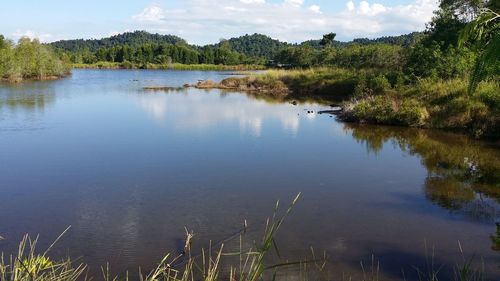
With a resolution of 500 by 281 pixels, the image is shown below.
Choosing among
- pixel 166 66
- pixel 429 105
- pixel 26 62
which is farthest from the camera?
pixel 166 66

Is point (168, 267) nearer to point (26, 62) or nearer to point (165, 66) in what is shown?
point (26, 62)

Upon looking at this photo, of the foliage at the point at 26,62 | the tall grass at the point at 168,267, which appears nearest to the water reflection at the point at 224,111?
the tall grass at the point at 168,267

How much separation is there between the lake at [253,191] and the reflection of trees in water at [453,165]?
0.15 ft

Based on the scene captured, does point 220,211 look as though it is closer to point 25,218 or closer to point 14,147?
point 25,218

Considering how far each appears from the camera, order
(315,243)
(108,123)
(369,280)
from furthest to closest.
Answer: (108,123) < (315,243) < (369,280)

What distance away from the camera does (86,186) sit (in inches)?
502

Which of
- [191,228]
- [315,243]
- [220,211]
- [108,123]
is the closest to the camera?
[315,243]

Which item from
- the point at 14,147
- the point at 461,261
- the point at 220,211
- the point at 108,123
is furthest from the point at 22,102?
the point at 461,261

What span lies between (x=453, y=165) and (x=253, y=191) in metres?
7.33

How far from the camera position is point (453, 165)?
1543cm

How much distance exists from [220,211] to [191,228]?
1.22m

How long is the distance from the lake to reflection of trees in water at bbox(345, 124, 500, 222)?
0.05 metres

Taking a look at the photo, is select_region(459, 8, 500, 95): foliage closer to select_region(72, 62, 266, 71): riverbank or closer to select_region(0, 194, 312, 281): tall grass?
select_region(0, 194, 312, 281): tall grass

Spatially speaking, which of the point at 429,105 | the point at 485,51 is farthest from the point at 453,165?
the point at 485,51
